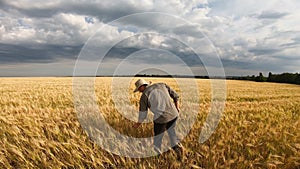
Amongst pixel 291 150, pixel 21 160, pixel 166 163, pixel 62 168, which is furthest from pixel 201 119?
pixel 21 160

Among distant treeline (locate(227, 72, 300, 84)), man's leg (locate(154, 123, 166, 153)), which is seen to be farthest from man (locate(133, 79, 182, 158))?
distant treeline (locate(227, 72, 300, 84))

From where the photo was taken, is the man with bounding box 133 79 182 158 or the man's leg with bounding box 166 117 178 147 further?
the man with bounding box 133 79 182 158

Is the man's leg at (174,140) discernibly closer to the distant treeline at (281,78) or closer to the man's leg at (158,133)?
the man's leg at (158,133)

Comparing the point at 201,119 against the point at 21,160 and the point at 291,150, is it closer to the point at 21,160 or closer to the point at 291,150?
the point at 291,150

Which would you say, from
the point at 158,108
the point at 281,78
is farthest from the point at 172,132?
the point at 281,78

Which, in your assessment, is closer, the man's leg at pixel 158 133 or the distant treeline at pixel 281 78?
the man's leg at pixel 158 133

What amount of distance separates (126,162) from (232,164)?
149 centimetres

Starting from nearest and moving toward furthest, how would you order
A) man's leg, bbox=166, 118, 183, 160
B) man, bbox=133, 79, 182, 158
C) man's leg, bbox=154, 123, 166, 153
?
man's leg, bbox=166, 118, 183, 160
man's leg, bbox=154, 123, 166, 153
man, bbox=133, 79, 182, 158

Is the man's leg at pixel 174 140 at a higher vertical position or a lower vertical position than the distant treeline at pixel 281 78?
lower

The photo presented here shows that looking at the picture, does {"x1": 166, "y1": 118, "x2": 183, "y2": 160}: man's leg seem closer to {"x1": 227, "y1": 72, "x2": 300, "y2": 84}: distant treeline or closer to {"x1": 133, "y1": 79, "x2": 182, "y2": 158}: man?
{"x1": 133, "y1": 79, "x2": 182, "y2": 158}: man

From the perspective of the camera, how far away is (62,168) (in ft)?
12.3

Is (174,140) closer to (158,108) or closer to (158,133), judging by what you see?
(158,133)

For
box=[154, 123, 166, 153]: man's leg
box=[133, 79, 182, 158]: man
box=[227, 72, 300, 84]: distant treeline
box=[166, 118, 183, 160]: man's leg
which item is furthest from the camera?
box=[227, 72, 300, 84]: distant treeline

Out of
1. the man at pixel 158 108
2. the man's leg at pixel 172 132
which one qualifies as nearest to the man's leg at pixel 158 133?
the man at pixel 158 108
